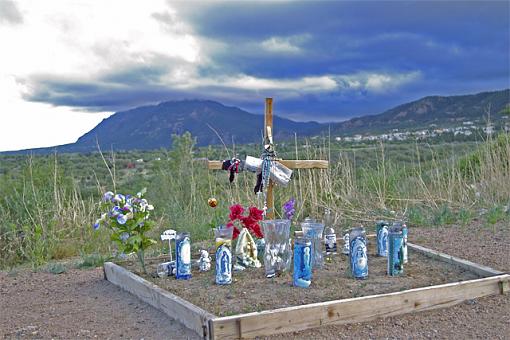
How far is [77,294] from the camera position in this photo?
19.8 feet

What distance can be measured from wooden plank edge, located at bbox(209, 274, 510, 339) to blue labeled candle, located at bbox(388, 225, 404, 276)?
604 millimetres

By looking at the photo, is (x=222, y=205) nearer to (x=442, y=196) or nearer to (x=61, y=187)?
(x=61, y=187)

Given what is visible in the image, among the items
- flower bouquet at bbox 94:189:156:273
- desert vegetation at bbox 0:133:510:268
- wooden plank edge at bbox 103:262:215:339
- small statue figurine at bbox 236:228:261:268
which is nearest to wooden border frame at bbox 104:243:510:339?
wooden plank edge at bbox 103:262:215:339

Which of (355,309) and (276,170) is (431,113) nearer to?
(276,170)

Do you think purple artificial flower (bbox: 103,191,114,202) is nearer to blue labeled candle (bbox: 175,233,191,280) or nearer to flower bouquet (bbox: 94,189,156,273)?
flower bouquet (bbox: 94,189,156,273)

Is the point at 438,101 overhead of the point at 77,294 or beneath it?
overhead

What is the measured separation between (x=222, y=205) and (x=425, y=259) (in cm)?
348

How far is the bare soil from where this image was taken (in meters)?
5.05

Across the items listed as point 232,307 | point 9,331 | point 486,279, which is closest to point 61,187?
point 9,331

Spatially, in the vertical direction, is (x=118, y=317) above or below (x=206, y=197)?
below

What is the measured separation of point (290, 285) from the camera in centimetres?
555

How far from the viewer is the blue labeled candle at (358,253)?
223 inches

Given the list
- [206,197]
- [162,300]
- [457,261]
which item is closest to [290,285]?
[162,300]

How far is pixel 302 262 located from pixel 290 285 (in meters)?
0.25
